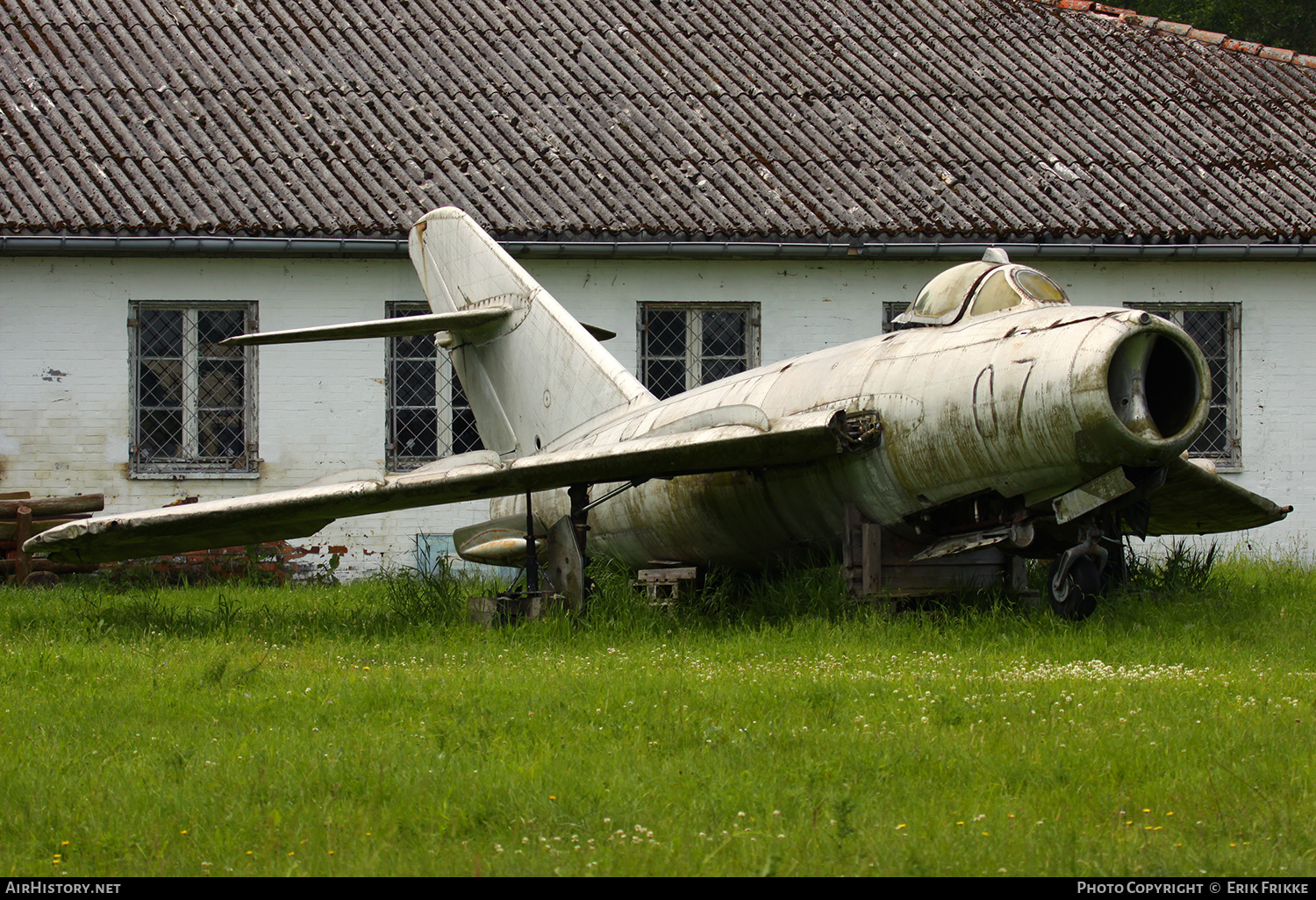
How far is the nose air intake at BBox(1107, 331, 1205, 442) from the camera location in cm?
751

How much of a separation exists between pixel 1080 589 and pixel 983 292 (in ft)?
6.68

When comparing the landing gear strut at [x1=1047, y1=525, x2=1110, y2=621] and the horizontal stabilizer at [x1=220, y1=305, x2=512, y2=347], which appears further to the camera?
the horizontal stabilizer at [x1=220, y1=305, x2=512, y2=347]

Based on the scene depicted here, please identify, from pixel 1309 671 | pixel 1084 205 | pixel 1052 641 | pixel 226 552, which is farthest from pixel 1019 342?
pixel 226 552

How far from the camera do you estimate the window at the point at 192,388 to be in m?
14.5

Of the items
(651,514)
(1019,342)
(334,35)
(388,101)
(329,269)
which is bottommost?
(651,514)

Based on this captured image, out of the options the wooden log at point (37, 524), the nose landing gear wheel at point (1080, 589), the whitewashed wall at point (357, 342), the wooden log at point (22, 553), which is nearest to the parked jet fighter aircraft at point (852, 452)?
the nose landing gear wheel at point (1080, 589)

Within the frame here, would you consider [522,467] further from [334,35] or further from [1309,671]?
[334,35]

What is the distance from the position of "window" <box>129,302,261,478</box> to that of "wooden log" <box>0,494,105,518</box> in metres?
0.87

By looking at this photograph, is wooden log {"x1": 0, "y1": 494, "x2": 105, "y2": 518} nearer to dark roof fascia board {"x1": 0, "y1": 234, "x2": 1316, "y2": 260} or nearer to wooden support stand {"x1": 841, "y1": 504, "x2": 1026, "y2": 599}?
dark roof fascia board {"x1": 0, "y1": 234, "x2": 1316, "y2": 260}

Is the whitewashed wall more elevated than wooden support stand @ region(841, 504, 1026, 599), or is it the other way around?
the whitewashed wall

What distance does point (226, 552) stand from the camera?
1408 cm

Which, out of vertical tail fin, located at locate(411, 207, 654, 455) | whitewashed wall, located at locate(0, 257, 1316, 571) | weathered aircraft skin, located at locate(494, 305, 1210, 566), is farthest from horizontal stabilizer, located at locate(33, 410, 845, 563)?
whitewashed wall, located at locate(0, 257, 1316, 571)

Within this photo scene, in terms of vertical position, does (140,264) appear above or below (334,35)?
below

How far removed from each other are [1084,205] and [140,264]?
10719mm
